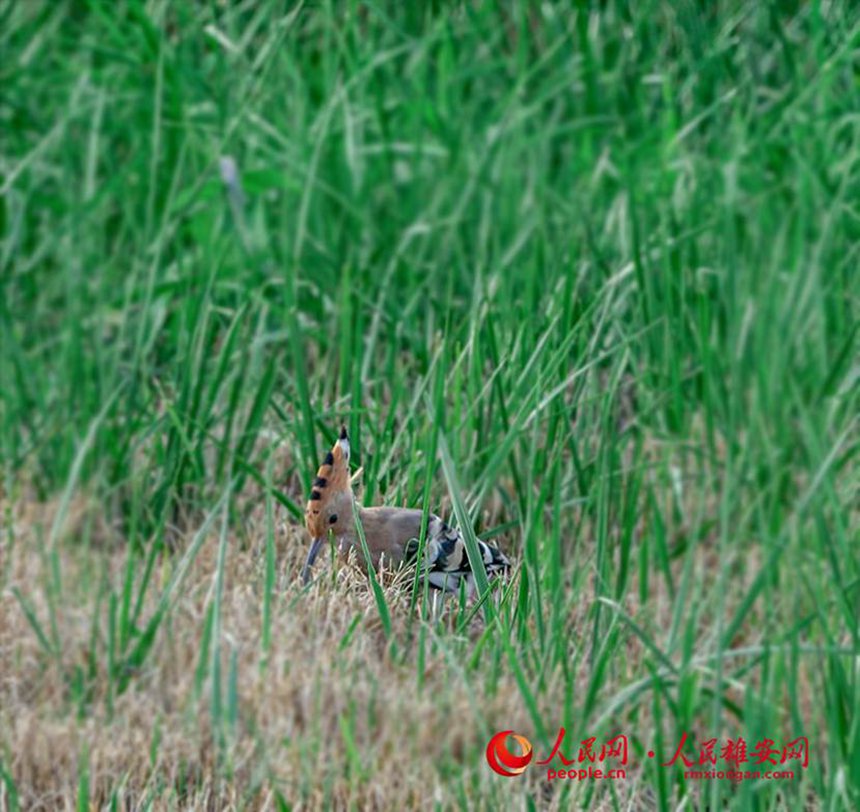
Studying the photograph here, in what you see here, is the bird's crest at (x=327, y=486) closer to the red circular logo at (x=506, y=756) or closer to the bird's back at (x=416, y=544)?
the bird's back at (x=416, y=544)

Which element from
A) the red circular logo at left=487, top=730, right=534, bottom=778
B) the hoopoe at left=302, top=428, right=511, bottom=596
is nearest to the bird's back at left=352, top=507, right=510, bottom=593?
the hoopoe at left=302, top=428, right=511, bottom=596

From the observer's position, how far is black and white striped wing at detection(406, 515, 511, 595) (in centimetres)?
105

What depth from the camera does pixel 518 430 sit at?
47.5 inches

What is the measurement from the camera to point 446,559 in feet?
3.48

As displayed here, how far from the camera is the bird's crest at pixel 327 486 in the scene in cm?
94

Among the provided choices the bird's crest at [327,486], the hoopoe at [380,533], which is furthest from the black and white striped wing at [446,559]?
the bird's crest at [327,486]

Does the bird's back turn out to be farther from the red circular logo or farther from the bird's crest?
the red circular logo

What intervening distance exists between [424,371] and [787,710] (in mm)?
578

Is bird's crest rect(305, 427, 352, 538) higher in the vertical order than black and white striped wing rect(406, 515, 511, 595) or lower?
higher

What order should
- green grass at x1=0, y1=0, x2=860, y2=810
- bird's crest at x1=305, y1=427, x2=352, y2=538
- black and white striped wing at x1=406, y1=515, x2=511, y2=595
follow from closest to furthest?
1. bird's crest at x1=305, y1=427, x2=352, y2=538
2. black and white striped wing at x1=406, y1=515, x2=511, y2=595
3. green grass at x1=0, y1=0, x2=860, y2=810

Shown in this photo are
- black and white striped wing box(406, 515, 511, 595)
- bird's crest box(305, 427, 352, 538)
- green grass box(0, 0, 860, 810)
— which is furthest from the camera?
green grass box(0, 0, 860, 810)

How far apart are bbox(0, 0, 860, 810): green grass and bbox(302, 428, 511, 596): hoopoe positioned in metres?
0.02

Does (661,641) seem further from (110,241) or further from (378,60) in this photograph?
(110,241)

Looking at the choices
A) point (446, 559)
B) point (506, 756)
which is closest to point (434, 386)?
point (446, 559)
